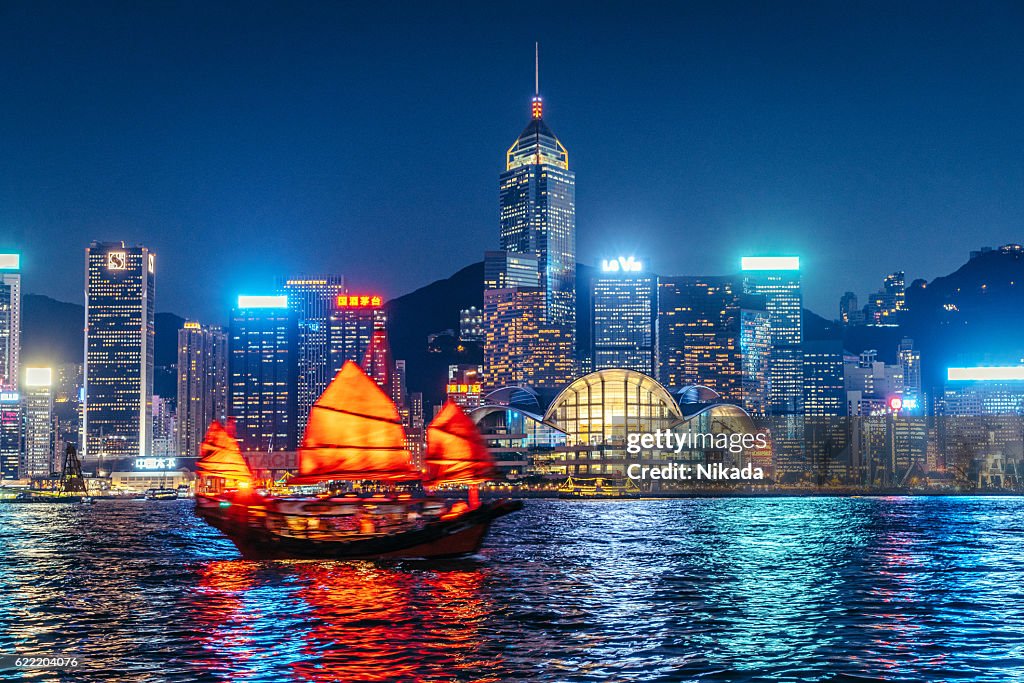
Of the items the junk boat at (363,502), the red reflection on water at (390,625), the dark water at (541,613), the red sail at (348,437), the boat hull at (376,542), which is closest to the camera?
the red reflection on water at (390,625)

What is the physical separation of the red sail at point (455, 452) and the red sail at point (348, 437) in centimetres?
433

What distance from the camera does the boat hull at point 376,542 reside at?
75.8 m

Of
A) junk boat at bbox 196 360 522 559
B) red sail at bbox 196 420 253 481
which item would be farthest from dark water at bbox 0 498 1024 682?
red sail at bbox 196 420 253 481

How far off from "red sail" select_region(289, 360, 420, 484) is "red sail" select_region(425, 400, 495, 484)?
171 inches

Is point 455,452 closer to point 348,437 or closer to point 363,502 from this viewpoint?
point 348,437

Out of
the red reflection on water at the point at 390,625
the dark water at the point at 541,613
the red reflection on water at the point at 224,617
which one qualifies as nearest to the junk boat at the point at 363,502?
the dark water at the point at 541,613

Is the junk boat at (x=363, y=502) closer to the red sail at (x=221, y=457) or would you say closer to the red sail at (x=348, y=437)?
the red sail at (x=348, y=437)

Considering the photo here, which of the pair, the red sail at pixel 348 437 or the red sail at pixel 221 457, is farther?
the red sail at pixel 221 457

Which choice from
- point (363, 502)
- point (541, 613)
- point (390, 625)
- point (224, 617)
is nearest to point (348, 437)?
point (363, 502)

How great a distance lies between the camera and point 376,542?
75.6 meters

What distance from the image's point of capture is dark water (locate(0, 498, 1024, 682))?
3831cm

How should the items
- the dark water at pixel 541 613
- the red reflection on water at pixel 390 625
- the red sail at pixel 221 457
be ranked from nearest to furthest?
the red reflection on water at pixel 390 625 < the dark water at pixel 541 613 < the red sail at pixel 221 457

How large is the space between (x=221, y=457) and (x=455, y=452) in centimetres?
3489

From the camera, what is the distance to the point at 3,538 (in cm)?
11088
